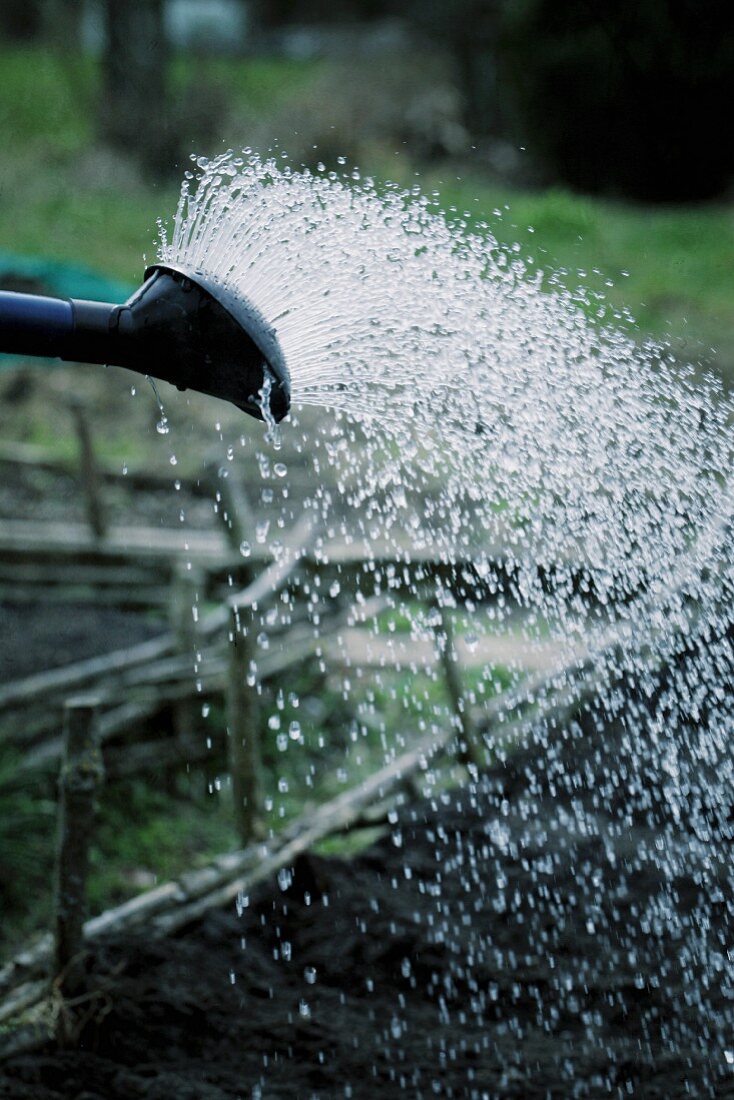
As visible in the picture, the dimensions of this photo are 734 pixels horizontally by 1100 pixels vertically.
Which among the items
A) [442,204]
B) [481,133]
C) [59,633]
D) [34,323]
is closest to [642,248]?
[442,204]

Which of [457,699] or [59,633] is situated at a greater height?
[59,633]

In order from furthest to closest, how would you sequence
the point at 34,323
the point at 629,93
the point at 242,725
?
the point at 629,93, the point at 242,725, the point at 34,323

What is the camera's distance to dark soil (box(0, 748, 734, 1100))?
9.62ft

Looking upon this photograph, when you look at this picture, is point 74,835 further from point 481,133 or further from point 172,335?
point 481,133

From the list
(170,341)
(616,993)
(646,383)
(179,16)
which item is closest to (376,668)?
(646,383)

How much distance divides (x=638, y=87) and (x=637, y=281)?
2.55 m

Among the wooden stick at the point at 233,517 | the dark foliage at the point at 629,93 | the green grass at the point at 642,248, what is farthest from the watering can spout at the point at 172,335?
the dark foliage at the point at 629,93

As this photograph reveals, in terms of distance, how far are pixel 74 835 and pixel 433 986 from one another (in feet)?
3.49

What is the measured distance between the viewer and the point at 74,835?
9.99 feet

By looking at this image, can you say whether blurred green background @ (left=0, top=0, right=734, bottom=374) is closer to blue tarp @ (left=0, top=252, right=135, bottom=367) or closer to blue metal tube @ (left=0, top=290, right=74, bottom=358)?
blue tarp @ (left=0, top=252, right=135, bottom=367)

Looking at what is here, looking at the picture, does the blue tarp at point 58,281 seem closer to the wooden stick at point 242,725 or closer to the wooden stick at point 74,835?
the wooden stick at point 242,725

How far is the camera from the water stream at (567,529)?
2.91 meters

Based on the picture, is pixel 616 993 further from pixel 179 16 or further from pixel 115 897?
pixel 179 16

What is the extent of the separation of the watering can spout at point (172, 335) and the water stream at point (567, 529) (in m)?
0.15
